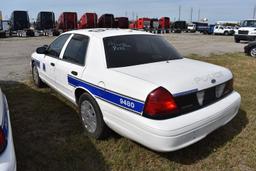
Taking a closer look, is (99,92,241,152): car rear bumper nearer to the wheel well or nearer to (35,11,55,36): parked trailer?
the wheel well

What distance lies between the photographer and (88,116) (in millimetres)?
3617

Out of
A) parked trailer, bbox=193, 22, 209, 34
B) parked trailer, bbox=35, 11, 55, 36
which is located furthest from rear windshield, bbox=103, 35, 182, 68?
parked trailer, bbox=193, 22, 209, 34

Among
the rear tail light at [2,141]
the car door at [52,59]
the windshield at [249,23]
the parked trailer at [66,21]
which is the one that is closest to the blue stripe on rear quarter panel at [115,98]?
the car door at [52,59]

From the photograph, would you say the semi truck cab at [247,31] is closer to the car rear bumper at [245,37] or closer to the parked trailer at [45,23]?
the car rear bumper at [245,37]

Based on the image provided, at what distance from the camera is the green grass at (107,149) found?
303 centimetres

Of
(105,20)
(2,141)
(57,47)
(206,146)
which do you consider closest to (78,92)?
(57,47)

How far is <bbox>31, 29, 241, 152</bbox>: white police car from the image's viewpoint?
8.64 ft

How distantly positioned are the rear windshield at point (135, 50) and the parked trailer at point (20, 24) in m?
28.8

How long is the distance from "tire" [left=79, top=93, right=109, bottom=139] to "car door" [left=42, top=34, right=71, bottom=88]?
1.19 metres

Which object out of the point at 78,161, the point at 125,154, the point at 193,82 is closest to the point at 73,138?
the point at 78,161

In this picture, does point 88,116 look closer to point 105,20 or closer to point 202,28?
point 105,20

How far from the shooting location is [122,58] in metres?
3.40

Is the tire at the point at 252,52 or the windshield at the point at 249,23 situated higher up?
the windshield at the point at 249,23

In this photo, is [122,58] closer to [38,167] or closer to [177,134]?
[177,134]
